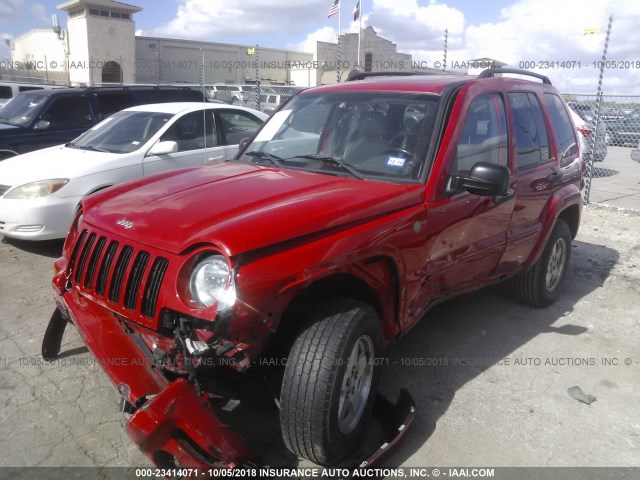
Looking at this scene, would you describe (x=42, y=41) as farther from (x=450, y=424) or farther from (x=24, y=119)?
(x=450, y=424)

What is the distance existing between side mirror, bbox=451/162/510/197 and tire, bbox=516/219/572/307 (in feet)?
5.84

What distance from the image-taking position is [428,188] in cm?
326

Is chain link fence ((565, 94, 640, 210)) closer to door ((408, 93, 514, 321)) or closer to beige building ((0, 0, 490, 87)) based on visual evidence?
door ((408, 93, 514, 321))

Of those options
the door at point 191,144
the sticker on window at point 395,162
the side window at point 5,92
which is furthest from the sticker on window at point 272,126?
the side window at point 5,92

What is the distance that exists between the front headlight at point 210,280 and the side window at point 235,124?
516 centimetres

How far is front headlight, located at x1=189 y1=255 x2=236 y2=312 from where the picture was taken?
2443 mm

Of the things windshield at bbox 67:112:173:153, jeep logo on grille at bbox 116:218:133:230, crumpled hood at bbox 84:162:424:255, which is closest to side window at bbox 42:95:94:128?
windshield at bbox 67:112:173:153

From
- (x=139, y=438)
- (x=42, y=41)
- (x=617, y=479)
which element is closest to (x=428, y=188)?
(x=617, y=479)

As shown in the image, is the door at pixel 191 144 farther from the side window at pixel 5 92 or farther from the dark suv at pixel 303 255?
the side window at pixel 5 92

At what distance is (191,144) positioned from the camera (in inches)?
281

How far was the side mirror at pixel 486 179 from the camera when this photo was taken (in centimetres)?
317

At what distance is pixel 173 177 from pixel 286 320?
135cm

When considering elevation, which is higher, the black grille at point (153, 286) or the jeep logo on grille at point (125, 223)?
the jeep logo on grille at point (125, 223)

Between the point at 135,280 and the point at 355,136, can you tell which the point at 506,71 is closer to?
the point at 355,136
